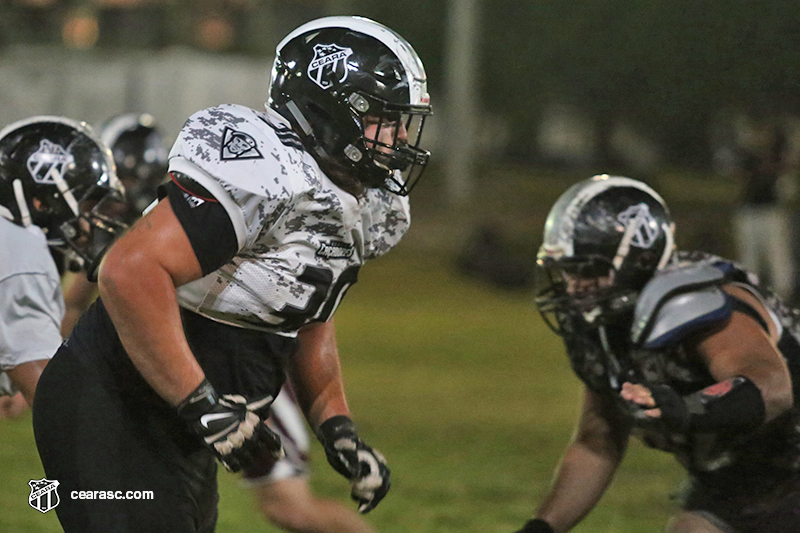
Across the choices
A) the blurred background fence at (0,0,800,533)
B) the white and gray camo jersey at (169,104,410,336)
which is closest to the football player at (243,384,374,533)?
the white and gray camo jersey at (169,104,410,336)

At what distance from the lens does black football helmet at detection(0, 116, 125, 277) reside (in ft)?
10.9

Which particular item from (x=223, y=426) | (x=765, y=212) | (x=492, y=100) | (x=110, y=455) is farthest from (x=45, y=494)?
(x=492, y=100)

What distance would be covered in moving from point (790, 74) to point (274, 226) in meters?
22.5

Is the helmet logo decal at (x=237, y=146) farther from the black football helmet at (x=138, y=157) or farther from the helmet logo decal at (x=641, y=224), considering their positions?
the black football helmet at (x=138, y=157)

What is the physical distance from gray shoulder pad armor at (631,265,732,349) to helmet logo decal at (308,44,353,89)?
107 cm

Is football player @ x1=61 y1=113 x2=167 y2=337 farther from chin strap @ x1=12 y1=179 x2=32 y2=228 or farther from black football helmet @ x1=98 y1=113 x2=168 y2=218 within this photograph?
chin strap @ x1=12 y1=179 x2=32 y2=228

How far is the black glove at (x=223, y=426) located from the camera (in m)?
2.19

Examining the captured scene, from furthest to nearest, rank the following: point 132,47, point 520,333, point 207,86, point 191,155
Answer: point 132,47 < point 207,86 < point 520,333 < point 191,155

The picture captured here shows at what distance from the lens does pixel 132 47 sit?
22094mm

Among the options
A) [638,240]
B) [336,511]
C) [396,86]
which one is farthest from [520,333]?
[396,86]

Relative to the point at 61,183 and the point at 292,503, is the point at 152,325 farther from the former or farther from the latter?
the point at 292,503

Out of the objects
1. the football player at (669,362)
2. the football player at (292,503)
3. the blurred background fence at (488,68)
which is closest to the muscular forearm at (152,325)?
the football player at (669,362)

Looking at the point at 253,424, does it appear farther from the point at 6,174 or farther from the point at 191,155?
the point at 6,174

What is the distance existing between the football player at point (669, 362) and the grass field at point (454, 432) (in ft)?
6.06
